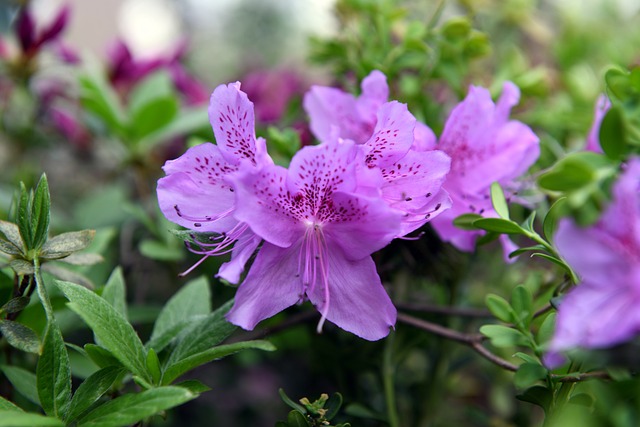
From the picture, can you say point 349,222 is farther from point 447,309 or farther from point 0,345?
point 0,345

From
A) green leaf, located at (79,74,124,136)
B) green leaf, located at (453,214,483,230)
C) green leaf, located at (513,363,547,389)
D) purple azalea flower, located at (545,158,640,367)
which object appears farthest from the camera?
green leaf, located at (79,74,124,136)

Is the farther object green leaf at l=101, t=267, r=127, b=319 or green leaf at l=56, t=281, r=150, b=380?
green leaf at l=101, t=267, r=127, b=319

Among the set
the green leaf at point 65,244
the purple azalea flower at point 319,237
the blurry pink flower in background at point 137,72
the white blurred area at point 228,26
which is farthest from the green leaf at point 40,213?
the white blurred area at point 228,26

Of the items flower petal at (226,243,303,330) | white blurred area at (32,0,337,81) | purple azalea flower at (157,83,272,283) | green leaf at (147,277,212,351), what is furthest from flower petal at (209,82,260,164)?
white blurred area at (32,0,337,81)

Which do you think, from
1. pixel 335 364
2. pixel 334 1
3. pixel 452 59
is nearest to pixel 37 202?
pixel 335 364

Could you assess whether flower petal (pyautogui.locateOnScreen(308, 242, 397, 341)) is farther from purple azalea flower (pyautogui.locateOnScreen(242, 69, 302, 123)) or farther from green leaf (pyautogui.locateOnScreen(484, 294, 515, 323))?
purple azalea flower (pyautogui.locateOnScreen(242, 69, 302, 123))

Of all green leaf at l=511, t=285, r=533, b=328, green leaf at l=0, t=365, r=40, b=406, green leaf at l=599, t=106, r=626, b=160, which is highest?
green leaf at l=599, t=106, r=626, b=160
